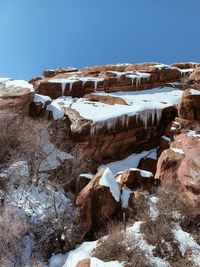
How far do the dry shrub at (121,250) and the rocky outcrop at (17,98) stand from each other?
10.6 meters

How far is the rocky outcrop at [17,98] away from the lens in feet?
62.1

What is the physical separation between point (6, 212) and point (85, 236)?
3.27m

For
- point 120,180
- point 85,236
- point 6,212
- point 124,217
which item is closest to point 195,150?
point 120,180

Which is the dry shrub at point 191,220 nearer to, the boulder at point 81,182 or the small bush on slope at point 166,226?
the small bush on slope at point 166,226

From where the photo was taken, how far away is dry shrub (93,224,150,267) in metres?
10.2

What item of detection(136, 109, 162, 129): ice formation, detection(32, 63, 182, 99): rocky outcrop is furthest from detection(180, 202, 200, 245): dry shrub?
detection(32, 63, 182, 99): rocky outcrop

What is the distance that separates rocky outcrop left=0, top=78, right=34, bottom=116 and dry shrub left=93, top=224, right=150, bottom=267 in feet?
34.8

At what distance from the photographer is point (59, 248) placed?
11844mm

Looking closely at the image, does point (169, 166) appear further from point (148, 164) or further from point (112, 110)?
point (112, 110)

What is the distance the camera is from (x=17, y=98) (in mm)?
19406

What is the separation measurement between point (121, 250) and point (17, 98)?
40.2 ft

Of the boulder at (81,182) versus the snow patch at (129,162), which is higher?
the boulder at (81,182)

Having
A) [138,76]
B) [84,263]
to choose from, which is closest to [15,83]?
[138,76]

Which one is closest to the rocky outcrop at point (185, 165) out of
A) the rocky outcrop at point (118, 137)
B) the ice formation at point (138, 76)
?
the rocky outcrop at point (118, 137)
